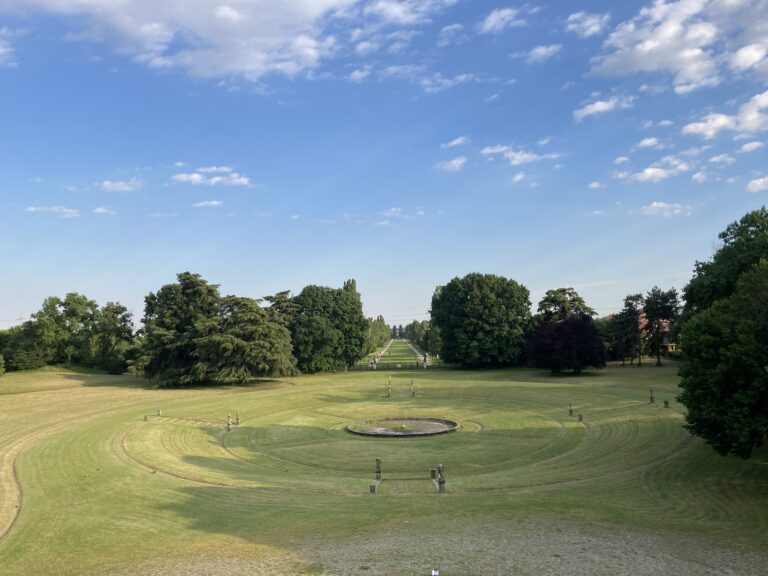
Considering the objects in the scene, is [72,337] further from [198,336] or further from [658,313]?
[658,313]

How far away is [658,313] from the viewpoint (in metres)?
71.6

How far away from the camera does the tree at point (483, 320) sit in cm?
7469

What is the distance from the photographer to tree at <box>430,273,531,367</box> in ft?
245

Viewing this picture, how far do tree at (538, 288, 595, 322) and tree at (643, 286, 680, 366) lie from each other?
7.28 m

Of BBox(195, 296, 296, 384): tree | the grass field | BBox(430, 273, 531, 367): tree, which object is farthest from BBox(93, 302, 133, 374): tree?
BBox(430, 273, 531, 367): tree

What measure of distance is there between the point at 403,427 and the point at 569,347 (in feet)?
118

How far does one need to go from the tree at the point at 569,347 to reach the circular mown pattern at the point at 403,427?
30.8m

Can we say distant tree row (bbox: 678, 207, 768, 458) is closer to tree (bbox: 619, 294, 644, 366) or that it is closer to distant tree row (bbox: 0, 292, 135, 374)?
tree (bbox: 619, 294, 644, 366)

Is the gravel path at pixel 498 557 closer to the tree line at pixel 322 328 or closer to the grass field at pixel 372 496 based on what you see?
the grass field at pixel 372 496

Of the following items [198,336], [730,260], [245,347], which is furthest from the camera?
[198,336]

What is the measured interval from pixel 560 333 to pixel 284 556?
5870cm

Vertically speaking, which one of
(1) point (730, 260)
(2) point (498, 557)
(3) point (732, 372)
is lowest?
(2) point (498, 557)

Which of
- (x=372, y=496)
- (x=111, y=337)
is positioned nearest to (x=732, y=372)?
(x=372, y=496)

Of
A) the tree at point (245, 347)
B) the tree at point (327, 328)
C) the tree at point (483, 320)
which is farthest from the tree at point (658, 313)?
the tree at point (245, 347)
